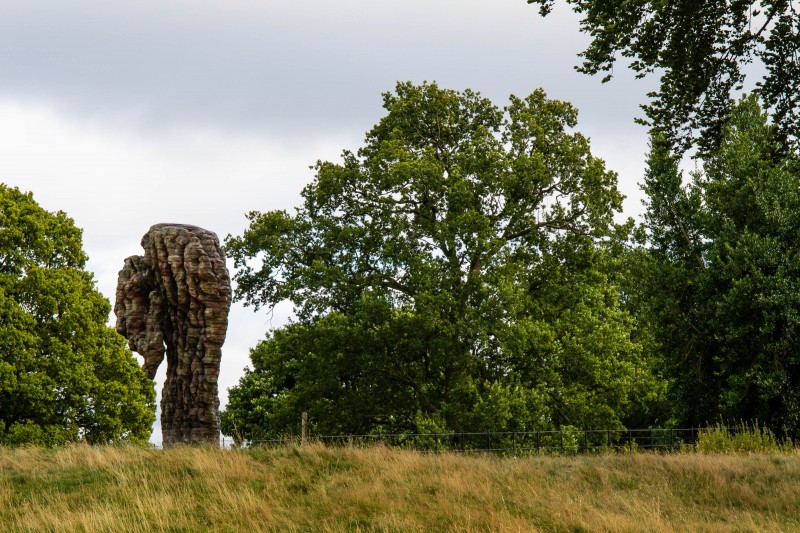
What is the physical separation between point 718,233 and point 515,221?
26.1 feet

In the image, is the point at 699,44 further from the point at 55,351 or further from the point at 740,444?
the point at 55,351

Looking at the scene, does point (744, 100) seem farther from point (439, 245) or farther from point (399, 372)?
point (399, 372)

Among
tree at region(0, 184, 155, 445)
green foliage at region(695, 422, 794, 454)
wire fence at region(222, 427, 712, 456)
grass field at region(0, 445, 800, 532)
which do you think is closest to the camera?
grass field at region(0, 445, 800, 532)

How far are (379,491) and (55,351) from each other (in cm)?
1872

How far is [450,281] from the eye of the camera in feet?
91.5

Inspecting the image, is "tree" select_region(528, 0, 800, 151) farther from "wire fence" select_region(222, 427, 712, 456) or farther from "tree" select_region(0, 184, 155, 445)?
"tree" select_region(0, 184, 155, 445)

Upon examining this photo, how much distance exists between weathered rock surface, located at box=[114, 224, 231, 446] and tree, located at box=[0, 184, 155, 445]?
32.9 feet

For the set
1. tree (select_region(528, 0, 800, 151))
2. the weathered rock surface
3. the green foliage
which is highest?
tree (select_region(528, 0, 800, 151))

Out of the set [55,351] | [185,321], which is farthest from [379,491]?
[55,351]

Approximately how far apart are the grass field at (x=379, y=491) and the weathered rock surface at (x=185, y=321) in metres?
1.17

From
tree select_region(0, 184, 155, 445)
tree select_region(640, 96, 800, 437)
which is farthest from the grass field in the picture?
tree select_region(0, 184, 155, 445)

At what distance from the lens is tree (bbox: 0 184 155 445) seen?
89.6 ft

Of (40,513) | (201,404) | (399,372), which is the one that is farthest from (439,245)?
(40,513)

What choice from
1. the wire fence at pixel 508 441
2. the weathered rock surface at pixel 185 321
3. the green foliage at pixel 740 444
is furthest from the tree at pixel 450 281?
the weathered rock surface at pixel 185 321
